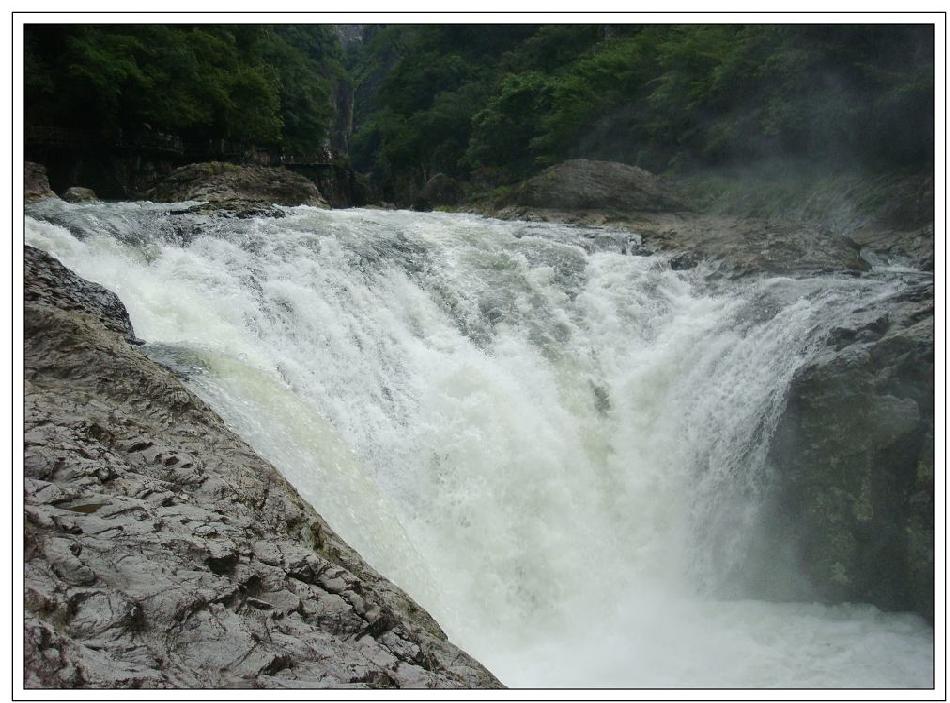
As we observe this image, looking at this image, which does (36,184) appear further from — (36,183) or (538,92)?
(538,92)

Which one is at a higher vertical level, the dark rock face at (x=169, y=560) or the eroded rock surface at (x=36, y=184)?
the eroded rock surface at (x=36, y=184)

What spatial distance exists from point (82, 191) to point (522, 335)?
9.93 metres

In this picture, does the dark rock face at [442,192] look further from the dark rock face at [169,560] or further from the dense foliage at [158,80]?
the dark rock face at [169,560]

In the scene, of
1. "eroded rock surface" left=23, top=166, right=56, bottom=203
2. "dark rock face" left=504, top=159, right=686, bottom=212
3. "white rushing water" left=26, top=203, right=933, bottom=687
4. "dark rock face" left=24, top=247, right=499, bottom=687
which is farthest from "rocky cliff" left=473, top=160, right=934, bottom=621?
"eroded rock surface" left=23, top=166, right=56, bottom=203

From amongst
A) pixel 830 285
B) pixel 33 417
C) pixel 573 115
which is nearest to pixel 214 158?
pixel 573 115

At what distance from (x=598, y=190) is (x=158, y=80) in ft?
42.9

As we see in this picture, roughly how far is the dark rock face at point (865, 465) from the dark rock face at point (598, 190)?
35.2 feet

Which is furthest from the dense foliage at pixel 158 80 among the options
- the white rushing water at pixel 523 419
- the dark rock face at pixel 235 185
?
the white rushing water at pixel 523 419

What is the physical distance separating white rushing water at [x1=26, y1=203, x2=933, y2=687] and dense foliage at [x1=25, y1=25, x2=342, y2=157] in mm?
10739

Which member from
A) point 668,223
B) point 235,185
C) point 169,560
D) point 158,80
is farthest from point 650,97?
point 169,560

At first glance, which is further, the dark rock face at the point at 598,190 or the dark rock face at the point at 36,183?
the dark rock face at the point at 598,190

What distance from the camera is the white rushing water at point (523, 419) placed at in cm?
658

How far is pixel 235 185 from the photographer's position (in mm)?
17500

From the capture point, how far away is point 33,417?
15.1ft
